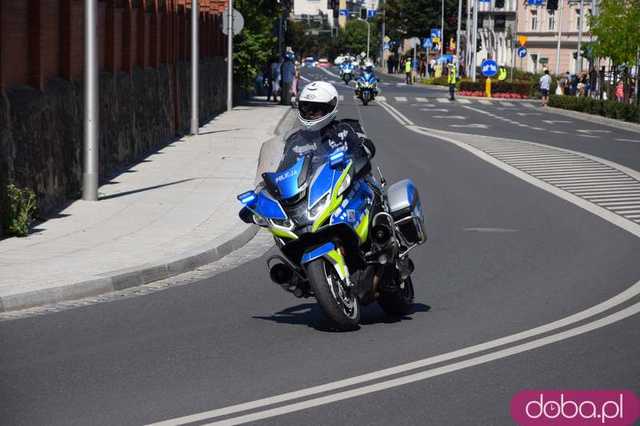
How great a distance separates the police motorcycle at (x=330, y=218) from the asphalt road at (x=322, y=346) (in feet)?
1.05

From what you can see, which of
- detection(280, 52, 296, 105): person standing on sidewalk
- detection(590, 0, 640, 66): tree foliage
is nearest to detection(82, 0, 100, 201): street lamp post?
detection(280, 52, 296, 105): person standing on sidewalk

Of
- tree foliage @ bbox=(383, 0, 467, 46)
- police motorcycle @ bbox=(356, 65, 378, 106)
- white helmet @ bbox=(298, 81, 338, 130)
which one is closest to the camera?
white helmet @ bbox=(298, 81, 338, 130)

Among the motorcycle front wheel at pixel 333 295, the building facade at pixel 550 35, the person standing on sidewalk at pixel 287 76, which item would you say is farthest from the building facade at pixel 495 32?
the motorcycle front wheel at pixel 333 295

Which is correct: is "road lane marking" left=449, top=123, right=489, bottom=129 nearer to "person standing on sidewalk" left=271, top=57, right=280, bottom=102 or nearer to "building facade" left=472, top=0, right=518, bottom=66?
"person standing on sidewalk" left=271, top=57, right=280, bottom=102

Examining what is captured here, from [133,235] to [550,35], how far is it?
107 meters

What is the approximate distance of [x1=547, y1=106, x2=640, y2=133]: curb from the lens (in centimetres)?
4738

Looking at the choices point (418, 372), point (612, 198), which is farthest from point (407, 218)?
point (612, 198)

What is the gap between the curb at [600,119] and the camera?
1865 inches

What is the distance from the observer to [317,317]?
34.3 ft

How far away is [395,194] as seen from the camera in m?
10.4

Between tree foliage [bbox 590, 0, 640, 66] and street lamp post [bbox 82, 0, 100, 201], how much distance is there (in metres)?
41.3

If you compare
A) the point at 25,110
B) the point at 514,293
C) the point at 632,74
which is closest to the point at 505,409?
the point at 514,293

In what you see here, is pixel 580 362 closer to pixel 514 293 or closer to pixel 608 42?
pixel 514 293

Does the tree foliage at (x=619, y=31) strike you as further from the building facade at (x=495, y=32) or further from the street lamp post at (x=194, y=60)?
the building facade at (x=495, y=32)
